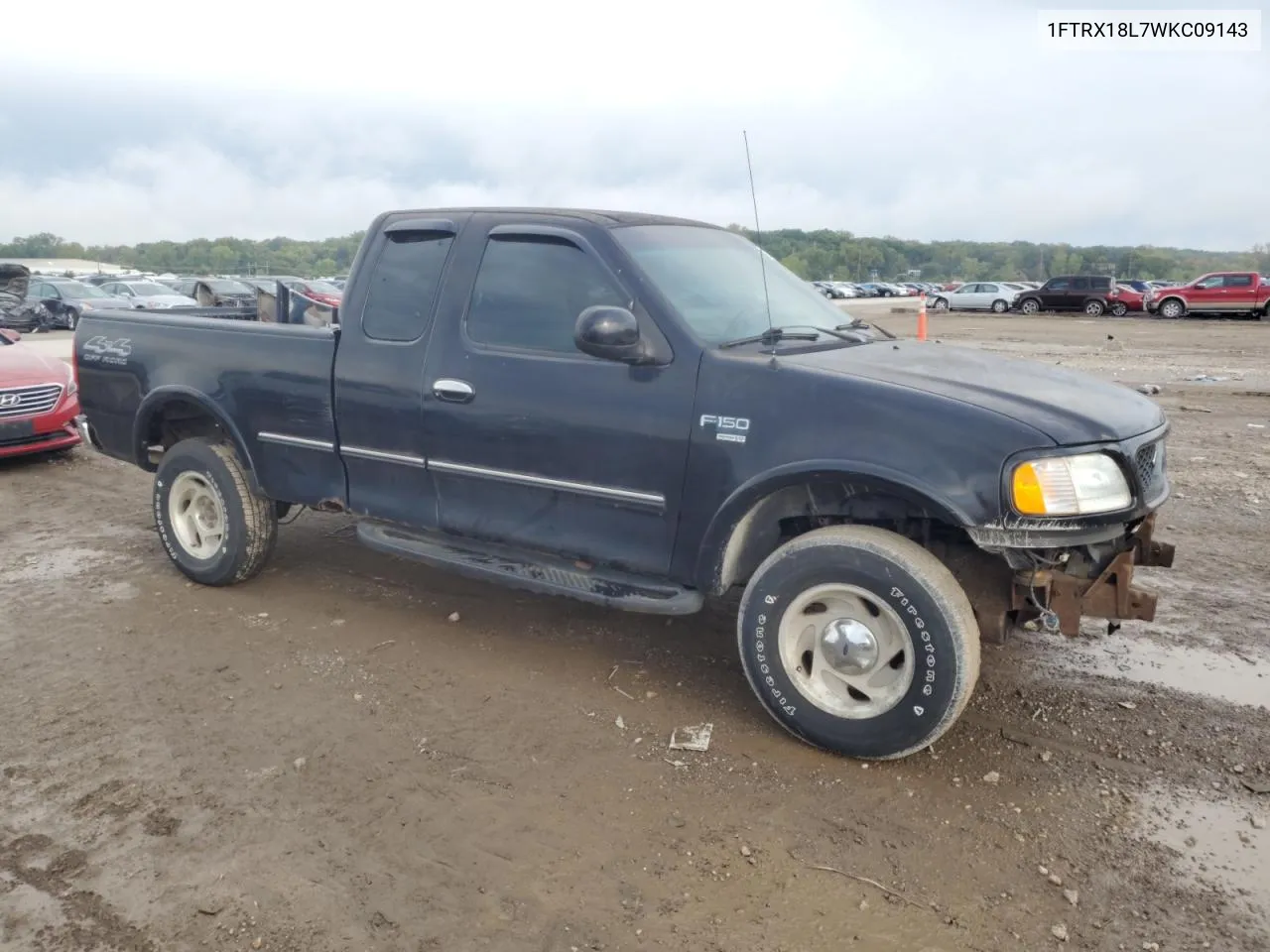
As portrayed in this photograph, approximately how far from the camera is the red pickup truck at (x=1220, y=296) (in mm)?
31359

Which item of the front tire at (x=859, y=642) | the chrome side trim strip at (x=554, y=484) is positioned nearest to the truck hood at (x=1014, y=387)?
the front tire at (x=859, y=642)

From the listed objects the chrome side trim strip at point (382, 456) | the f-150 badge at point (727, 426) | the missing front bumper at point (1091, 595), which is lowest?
the missing front bumper at point (1091, 595)

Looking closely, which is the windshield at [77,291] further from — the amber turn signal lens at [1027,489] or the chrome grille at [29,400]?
the amber turn signal lens at [1027,489]

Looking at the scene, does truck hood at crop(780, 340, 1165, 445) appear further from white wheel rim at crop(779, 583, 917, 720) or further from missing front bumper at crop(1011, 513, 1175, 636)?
white wheel rim at crop(779, 583, 917, 720)

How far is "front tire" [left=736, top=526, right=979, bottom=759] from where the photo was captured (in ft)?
11.0

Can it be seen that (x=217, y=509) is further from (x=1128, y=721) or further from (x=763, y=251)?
(x=1128, y=721)

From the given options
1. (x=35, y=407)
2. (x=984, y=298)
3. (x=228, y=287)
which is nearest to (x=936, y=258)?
(x=984, y=298)

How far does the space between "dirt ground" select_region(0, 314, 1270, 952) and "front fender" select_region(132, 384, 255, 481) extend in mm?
783

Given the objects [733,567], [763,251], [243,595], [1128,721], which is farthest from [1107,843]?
[243,595]

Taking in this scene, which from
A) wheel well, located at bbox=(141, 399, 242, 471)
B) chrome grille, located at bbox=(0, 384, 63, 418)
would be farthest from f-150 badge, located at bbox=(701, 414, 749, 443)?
chrome grille, located at bbox=(0, 384, 63, 418)

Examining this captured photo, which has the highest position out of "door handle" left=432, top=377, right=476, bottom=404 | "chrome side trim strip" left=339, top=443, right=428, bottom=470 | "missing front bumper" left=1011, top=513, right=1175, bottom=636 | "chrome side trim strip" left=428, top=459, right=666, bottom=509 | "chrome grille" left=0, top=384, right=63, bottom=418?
"door handle" left=432, top=377, right=476, bottom=404

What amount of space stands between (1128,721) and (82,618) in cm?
488

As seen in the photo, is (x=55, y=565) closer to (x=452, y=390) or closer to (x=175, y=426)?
(x=175, y=426)

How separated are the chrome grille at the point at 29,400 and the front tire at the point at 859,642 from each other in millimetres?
7564
